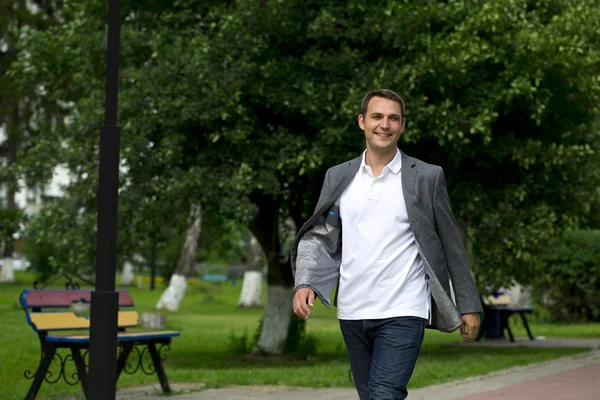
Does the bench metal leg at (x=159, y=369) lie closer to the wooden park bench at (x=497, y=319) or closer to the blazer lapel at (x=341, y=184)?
the blazer lapel at (x=341, y=184)

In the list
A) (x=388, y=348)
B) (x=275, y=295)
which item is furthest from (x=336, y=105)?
(x=388, y=348)

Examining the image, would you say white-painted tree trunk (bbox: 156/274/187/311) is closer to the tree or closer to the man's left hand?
the tree

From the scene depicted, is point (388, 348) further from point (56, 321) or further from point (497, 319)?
point (497, 319)

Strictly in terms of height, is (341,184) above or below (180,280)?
above

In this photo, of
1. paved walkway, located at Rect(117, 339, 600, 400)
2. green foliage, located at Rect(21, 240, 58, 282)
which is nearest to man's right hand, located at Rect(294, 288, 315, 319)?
paved walkway, located at Rect(117, 339, 600, 400)

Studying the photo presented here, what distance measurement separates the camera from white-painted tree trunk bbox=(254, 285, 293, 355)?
1538cm

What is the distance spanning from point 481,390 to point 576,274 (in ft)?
45.9

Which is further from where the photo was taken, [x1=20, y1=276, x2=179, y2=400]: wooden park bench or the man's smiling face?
[x1=20, y1=276, x2=179, y2=400]: wooden park bench

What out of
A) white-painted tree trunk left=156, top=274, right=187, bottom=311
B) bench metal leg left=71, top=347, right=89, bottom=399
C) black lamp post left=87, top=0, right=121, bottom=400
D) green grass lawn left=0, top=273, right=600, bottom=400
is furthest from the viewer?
white-painted tree trunk left=156, top=274, right=187, bottom=311

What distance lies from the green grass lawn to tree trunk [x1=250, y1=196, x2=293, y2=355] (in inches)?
12.4

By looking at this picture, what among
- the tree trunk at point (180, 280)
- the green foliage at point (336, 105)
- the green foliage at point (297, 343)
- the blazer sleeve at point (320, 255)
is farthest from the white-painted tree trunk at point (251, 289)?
the blazer sleeve at point (320, 255)

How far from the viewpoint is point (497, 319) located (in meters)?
19.6

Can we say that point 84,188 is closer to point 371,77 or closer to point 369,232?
point 371,77

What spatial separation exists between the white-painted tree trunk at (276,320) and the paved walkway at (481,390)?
395 cm
